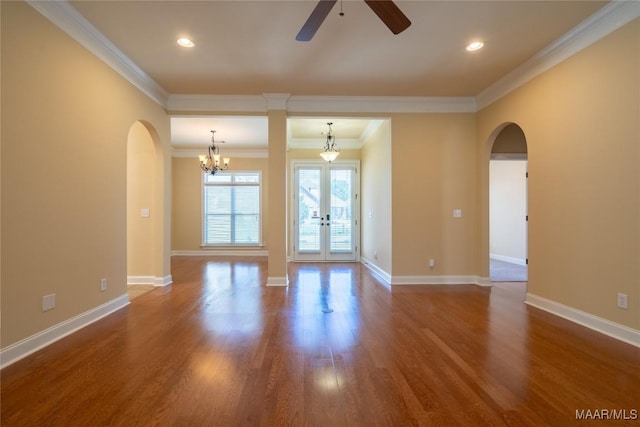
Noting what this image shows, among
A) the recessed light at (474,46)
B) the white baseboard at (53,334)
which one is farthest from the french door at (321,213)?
the white baseboard at (53,334)

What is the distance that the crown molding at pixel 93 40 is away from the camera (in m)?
2.49

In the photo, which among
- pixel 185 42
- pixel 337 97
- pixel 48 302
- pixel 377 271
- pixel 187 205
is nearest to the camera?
pixel 48 302

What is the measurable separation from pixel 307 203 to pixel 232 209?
96.9 inches

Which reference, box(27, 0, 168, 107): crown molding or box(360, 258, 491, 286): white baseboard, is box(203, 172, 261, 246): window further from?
box(360, 258, 491, 286): white baseboard

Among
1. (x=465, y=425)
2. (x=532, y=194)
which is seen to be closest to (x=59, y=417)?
(x=465, y=425)

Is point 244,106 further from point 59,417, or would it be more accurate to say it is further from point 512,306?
point 512,306

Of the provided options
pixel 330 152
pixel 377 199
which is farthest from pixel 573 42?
pixel 330 152

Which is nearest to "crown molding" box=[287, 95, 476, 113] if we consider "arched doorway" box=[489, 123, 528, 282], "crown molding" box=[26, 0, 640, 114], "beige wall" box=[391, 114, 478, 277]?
"crown molding" box=[26, 0, 640, 114]

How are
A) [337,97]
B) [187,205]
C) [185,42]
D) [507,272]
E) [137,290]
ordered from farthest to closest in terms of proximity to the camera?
[187,205] < [507,272] < [337,97] < [137,290] < [185,42]

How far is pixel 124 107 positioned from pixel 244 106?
5.37 feet

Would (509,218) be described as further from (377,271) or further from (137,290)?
(137,290)

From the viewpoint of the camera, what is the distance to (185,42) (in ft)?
10.3

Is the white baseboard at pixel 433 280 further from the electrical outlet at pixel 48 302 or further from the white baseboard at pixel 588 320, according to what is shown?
the electrical outlet at pixel 48 302

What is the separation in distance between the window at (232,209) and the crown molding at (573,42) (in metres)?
6.13
